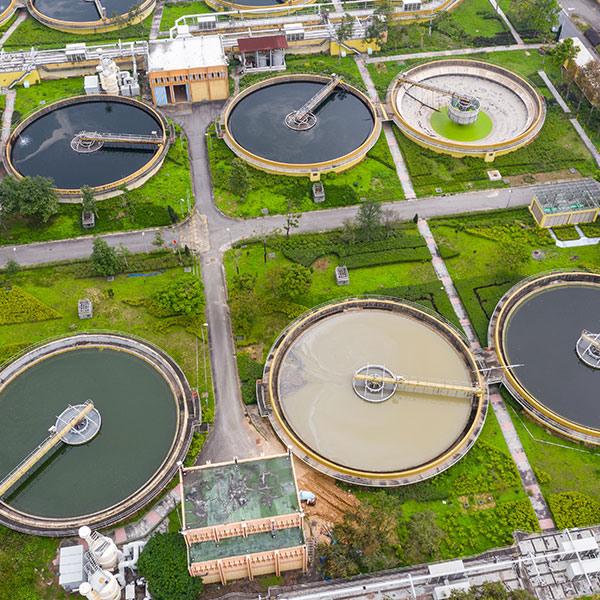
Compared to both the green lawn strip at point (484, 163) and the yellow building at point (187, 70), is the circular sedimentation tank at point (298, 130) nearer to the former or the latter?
the yellow building at point (187, 70)

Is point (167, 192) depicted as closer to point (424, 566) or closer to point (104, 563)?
point (104, 563)

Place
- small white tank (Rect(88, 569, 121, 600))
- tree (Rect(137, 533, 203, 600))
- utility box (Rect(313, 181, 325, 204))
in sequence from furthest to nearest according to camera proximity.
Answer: utility box (Rect(313, 181, 325, 204))
tree (Rect(137, 533, 203, 600))
small white tank (Rect(88, 569, 121, 600))

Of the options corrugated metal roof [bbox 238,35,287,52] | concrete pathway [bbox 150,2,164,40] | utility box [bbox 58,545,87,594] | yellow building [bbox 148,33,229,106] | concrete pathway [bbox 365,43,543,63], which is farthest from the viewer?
concrete pathway [bbox 150,2,164,40]

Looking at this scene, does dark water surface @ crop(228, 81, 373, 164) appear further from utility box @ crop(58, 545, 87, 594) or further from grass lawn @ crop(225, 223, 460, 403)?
utility box @ crop(58, 545, 87, 594)

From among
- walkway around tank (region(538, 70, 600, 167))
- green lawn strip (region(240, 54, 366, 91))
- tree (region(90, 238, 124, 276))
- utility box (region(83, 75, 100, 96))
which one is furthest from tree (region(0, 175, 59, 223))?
walkway around tank (region(538, 70, 600, 167))

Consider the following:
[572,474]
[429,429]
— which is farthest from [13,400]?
[572,474]

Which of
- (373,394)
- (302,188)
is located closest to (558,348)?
(373,394)

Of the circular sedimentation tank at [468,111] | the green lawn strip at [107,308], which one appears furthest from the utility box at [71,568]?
the circular sedimentation tank at [468,111]

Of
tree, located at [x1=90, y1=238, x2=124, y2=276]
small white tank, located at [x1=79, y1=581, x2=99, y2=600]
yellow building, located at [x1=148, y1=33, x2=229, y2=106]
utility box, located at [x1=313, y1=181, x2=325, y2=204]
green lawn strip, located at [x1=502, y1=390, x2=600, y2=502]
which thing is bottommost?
small white tank, located at [x1=79, y1=581, x2=99, y2=600]

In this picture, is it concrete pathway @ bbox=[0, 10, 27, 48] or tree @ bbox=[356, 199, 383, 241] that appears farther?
concrete pathway @ bbox=[0, 10, 27, 48]
